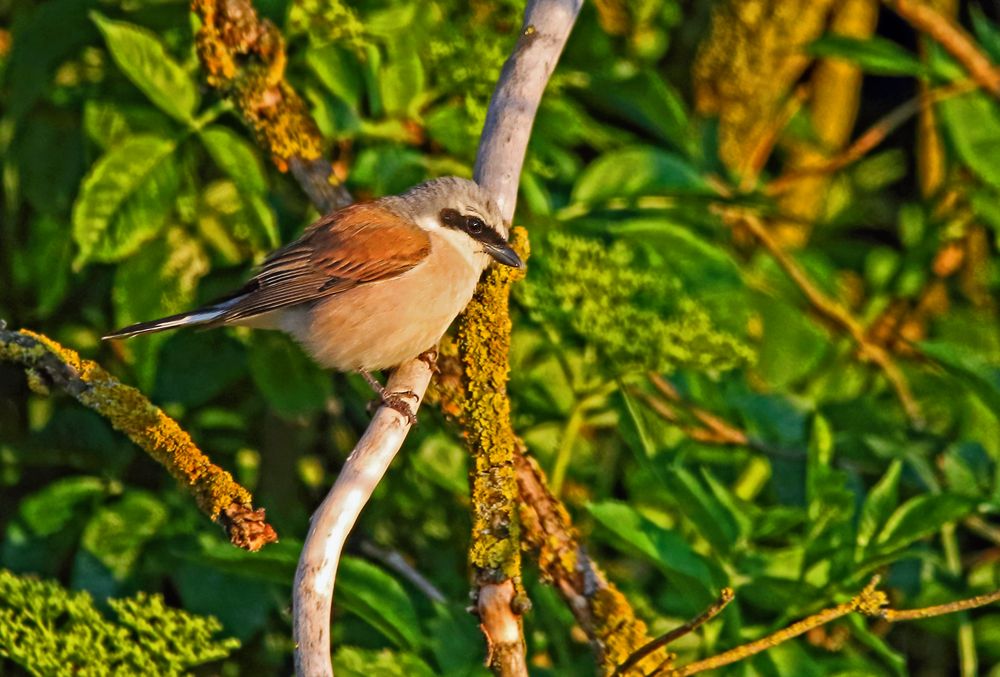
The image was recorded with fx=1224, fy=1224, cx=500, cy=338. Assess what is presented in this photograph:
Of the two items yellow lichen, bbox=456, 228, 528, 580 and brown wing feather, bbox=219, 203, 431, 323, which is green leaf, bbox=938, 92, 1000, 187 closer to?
brown wing feather, bbox=219, 203, 431, 323

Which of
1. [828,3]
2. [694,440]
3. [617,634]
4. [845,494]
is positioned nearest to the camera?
[617,634]

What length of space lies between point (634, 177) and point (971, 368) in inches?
47.6

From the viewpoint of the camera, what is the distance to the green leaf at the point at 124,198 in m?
3.64

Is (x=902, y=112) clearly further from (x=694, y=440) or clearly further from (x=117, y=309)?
(x=117, y=309)

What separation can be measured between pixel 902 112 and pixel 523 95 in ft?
9.75

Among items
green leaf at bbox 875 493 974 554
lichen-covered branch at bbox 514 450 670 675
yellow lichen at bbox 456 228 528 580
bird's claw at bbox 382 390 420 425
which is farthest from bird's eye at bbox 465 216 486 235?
green leaf at bbox 875 493 974 554

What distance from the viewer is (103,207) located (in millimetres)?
3652

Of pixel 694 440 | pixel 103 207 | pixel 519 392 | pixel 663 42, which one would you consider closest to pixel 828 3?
pixel 663 42

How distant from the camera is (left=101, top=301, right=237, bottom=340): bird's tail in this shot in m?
3.53

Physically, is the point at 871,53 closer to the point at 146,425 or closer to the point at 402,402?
the point at 402,402

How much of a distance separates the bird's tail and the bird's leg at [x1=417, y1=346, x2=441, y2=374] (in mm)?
691

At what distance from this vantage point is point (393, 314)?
3.68m

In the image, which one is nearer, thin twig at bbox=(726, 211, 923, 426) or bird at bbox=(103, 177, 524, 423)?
bird at bbox=(103, 177, 524, 423)

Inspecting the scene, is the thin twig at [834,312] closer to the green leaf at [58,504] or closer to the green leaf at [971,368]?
the green leaf at [971,368]
